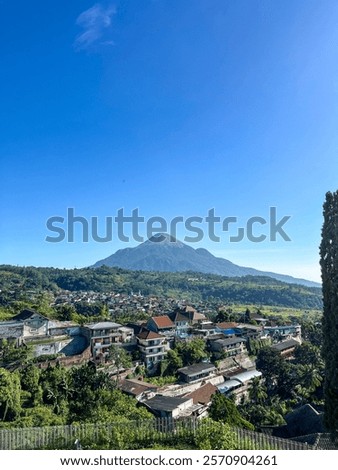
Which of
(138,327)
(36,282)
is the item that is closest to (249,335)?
(138,327)

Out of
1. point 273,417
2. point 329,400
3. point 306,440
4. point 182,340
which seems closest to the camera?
point 329,400

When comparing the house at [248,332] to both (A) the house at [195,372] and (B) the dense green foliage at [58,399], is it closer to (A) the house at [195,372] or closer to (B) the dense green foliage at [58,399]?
(A) the house at [195,372]

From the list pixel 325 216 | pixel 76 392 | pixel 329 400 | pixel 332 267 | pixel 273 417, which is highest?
pixel 325 216

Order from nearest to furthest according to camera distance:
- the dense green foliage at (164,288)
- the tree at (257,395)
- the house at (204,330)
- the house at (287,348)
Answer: the tree at (257,395) < the house at (287,348) < the house at (204,330) < the dense green foliage at (164,288)

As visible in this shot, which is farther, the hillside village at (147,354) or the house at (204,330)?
the house at (204,330)

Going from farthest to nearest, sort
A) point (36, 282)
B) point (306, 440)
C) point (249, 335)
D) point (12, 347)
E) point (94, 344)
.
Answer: point (36, 282) → point (249, 335) → point (94, 344) → point (12, 347) → point (306, 440)

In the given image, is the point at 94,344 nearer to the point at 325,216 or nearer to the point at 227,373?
the point at 227,373

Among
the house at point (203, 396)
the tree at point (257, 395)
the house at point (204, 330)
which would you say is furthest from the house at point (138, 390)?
Result: the house at point (204, 330)
